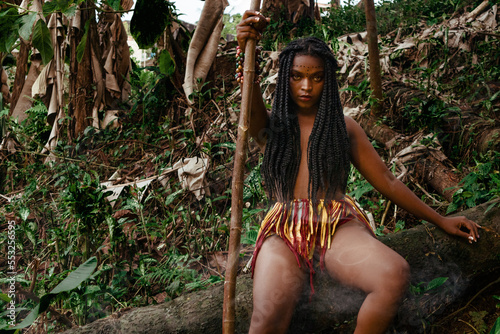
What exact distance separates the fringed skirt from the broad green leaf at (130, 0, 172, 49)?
1.73m

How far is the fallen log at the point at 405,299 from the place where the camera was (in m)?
1.72

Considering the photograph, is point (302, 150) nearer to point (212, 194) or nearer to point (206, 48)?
point (212, 194)

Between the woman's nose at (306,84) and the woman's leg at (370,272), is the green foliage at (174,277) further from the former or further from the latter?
the woman's nose at (306,84)

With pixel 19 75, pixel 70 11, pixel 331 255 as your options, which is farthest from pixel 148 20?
pixel 19 75

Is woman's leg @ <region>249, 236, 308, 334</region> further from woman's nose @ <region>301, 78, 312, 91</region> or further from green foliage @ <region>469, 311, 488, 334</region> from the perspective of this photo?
green foliage @ <region>469, 311, 488, 334</region>

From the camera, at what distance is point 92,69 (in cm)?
444

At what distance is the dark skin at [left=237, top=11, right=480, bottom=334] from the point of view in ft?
4.40

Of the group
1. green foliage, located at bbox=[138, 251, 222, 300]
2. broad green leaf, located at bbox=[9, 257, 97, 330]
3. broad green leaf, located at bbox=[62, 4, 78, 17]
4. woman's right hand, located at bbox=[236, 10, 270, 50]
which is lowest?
green foliage, located at bbox=[138, 251, 222, 300]

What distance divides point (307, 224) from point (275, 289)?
0.27m

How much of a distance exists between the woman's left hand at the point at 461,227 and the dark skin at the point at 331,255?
0.21 metres

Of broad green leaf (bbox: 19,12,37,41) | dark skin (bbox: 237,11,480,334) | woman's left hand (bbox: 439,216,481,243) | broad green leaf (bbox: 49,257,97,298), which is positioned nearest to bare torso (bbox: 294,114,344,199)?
dark skin (bbox: 237,11,480,334)

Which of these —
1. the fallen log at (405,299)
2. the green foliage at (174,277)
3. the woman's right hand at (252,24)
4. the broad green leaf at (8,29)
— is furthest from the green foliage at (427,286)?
the broad green leaf at (8,29)

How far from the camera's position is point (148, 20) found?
2.78 metres

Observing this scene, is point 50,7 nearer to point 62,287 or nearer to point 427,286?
point 62,287
